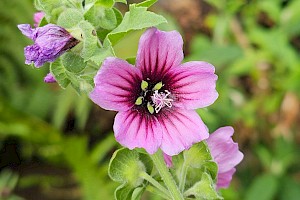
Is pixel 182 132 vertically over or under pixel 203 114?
over

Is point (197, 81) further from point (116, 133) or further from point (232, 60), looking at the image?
point (232, 60)

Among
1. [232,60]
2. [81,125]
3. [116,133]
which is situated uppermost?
[116,133]

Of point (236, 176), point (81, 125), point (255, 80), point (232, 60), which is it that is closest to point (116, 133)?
point (232, 60)

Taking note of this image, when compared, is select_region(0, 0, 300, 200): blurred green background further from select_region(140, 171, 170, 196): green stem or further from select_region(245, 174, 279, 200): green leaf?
select_region(140, 171, 170, 196): green stem

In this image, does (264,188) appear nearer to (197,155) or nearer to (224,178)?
(224,178)

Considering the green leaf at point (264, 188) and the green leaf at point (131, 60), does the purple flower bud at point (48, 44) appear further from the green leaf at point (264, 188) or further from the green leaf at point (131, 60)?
the green leaf at point (264, 188)

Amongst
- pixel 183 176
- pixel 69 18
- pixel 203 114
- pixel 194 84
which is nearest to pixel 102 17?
pixel 69 18
